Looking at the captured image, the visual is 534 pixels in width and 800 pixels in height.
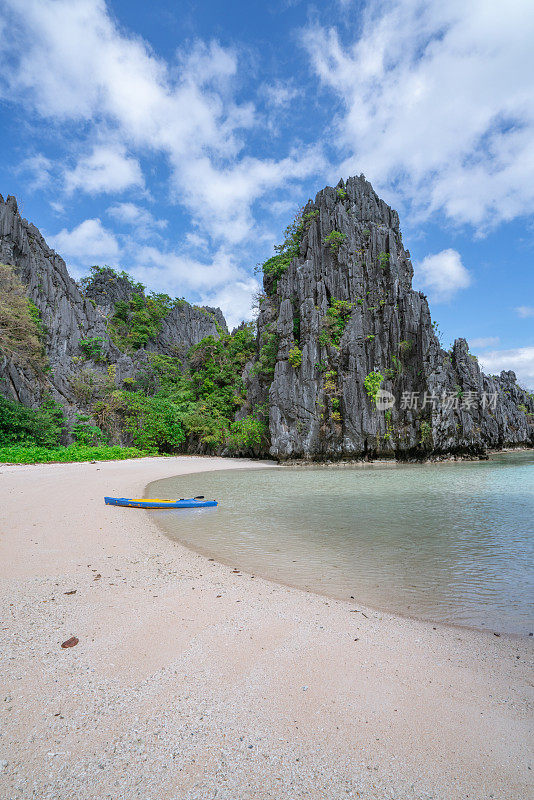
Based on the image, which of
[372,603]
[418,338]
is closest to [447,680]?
[372,603]

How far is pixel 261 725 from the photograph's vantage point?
1843 mm

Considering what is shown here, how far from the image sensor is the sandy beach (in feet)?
5.02

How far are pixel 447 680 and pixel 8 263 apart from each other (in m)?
34.1

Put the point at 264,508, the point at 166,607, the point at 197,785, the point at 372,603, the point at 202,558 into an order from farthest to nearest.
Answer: the point at 264,508, the point at 202,558, the point at 372,603, the point at 166,607, the point at 197,785

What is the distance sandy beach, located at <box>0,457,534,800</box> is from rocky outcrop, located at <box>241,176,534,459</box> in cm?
2118

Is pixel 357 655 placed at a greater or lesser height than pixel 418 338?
lesser

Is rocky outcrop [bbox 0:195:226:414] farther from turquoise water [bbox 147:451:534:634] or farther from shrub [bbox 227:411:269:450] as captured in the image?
turquoise water [bbox 147:451:534:634]

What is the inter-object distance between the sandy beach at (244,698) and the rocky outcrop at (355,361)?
2118 centimetres

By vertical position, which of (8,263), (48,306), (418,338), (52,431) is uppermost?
(8,263)

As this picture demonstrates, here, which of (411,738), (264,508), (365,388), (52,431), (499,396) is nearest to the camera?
(411,738)

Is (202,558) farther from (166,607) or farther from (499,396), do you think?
(499,396)

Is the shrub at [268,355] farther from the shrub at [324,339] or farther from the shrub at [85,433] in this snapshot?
the shrub at [85,433]

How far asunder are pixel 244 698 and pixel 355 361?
24.4 metres

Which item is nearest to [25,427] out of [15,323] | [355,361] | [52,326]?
[15,323]
